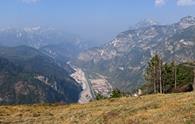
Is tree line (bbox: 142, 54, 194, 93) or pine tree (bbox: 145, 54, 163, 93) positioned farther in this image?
tree line (bbox: 142, 54, 194, 93)

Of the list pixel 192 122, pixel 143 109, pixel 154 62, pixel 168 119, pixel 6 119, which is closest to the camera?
pixel 192 122

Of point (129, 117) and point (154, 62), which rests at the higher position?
point (154, 62)

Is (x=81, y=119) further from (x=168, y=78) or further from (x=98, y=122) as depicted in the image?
(x=168, y=78)

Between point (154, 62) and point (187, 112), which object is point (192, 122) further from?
point (154, 62)

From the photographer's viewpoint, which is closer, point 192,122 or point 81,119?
point 192,122

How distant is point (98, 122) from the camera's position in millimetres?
44281

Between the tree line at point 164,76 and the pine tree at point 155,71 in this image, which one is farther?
the tree line at point 164,76

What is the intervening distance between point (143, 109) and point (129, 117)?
382 centimetres

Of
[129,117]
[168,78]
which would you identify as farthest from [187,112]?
[168,78]

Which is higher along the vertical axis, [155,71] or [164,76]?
[155,71]

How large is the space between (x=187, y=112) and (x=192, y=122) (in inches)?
162

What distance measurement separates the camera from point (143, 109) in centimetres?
4681

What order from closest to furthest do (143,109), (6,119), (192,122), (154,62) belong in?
(192,122)
(143,109)
(6,119)
(154,62)

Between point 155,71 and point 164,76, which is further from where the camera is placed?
point 164,76
